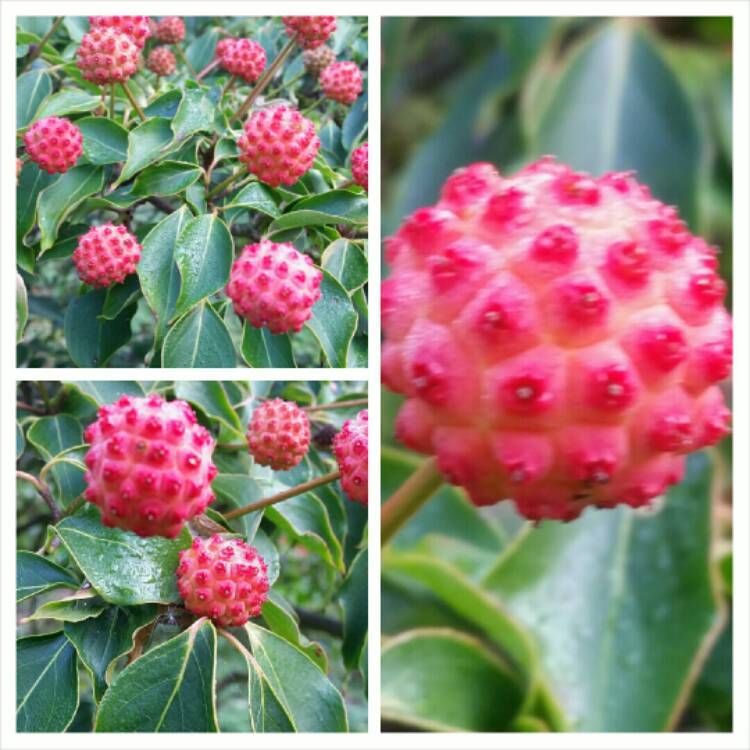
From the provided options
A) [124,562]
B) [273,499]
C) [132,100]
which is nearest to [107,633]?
[124,562]

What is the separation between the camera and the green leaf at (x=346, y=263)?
1562 mm

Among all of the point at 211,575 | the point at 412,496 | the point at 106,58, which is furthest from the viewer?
the point at 106,58

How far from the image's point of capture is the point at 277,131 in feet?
5.10

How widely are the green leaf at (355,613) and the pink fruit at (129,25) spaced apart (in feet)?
2.49

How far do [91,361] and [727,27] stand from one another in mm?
1045

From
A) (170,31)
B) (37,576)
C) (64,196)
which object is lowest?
(37,576)

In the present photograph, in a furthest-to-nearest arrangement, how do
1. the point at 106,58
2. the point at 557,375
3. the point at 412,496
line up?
the point at 106,58 < the point at 412,496 < the point at 557,375

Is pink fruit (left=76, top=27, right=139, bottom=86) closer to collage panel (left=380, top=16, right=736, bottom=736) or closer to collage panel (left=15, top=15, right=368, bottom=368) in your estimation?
collage panel (left=15, top=15, right=368, bottom=368)

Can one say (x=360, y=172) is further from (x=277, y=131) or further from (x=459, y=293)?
(x=459, y=293)

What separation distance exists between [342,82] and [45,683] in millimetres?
897

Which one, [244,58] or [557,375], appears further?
[244,58]

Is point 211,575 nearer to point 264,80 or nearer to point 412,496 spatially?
point 412,496

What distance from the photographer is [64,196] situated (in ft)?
5.19

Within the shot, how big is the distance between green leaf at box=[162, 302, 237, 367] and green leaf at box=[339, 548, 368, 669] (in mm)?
322
